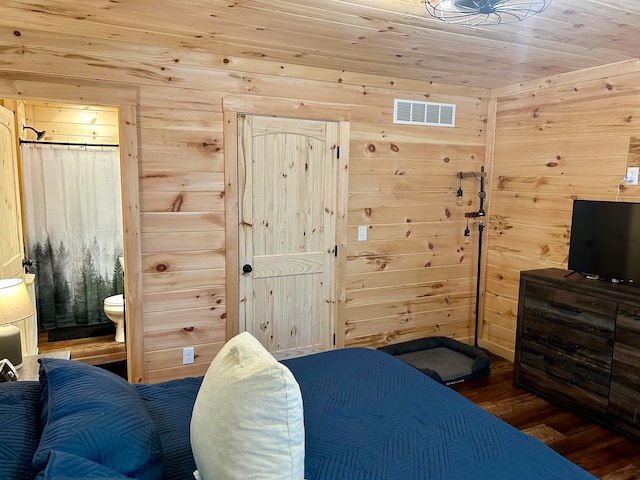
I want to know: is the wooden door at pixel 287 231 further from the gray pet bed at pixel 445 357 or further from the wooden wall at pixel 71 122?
the wooden wall at pixel 71 122

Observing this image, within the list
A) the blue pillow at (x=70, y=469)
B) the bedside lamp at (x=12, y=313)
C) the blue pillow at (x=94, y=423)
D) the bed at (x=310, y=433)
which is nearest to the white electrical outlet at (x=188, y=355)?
the bedside lamp at (x=12, y=313)

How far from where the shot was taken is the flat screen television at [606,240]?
2953 millimetres

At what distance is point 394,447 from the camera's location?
1647 mm

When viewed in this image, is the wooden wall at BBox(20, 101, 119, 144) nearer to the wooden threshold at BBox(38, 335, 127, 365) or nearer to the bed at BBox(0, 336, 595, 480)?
the wooden threshold at BBox(38, 335, 127, 365)

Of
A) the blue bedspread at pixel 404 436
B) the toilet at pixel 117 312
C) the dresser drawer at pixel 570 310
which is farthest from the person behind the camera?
the toilet at pixel 117 312

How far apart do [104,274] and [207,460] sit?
156 inches

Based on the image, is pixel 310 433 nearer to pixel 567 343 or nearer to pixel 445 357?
pixel 567 343

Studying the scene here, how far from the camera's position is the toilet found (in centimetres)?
437

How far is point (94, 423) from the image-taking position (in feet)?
4.19

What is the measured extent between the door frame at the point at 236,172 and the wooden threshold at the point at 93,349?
4.66 ft

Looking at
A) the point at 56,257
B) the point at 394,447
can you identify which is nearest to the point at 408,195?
the point at 394,447

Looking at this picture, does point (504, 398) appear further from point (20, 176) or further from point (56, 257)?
point (20, 176)

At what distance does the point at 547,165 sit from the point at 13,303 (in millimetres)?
3822

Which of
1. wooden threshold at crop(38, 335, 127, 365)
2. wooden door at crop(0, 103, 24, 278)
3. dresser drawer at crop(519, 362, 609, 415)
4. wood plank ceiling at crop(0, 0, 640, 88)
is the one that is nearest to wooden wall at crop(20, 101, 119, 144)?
wooden door at crop(0, 103, 24, 278)
